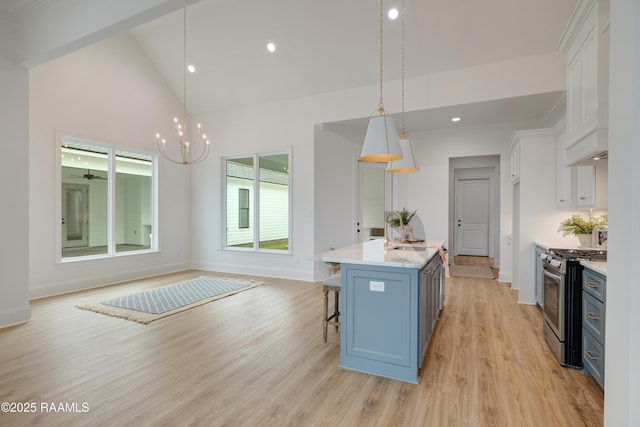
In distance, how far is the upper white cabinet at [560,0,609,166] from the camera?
2549 millimetres

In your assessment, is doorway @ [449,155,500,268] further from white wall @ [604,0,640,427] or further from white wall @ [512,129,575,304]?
white wall @ [604,0,640,427]

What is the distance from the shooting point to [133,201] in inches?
249

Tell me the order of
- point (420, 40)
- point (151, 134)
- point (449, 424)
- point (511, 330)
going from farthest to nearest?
point (151, 134) → point (420, 40) → point (511, 330) → point (449, 424)

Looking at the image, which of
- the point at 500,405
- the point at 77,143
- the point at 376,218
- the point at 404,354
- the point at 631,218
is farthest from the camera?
the point at 376,218

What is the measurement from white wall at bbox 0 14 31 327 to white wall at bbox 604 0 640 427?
520 centimetres

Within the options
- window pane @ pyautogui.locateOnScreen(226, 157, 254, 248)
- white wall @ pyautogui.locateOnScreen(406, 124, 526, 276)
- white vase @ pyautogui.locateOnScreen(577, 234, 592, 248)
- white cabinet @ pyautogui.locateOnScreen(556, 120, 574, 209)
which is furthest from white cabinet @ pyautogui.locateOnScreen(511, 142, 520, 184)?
window pane @ pyautogui.locateOnScreen(226, 157, 254, 248)

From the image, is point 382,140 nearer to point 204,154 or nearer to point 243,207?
point 243,207

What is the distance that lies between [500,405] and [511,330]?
1666 mm

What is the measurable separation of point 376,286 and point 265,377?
1124 millimetres

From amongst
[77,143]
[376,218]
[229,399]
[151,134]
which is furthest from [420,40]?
[77,143]

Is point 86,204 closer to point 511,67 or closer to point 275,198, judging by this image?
point 275,198

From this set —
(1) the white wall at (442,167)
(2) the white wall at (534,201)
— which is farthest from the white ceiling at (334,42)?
(2) the white wall at (534,201)

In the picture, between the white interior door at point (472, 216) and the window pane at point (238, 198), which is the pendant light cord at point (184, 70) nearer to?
the window pane at point (238, 198)

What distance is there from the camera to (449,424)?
1926 mm
